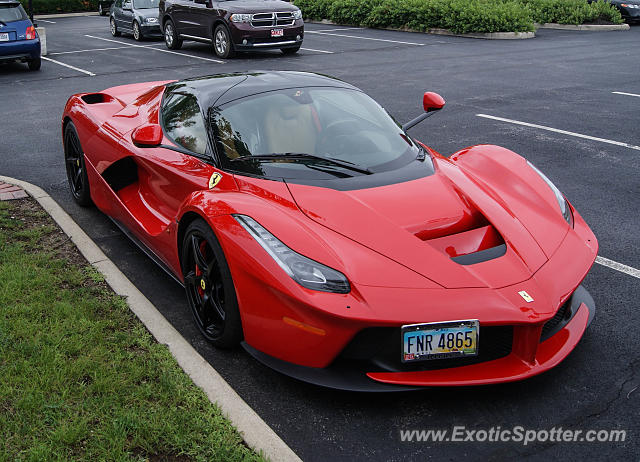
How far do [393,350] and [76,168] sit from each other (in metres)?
4.00

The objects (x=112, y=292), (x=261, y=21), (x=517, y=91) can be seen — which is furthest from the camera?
(x=261, y=21)

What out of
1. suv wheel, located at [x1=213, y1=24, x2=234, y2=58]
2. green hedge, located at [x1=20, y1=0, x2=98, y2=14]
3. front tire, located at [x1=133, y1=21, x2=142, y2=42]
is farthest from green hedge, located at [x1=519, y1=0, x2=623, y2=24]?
green hedge, located at [x1=20, y1=0, x2=98, y2=14]

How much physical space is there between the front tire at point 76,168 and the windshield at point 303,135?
1928mm

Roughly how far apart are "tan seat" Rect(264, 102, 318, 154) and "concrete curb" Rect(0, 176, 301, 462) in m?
1.23

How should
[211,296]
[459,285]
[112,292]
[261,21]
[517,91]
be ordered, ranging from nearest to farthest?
[459,285]
[211,296]
[112,292]
[517,91]
[261,21]

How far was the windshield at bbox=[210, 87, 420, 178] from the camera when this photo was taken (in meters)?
4.08

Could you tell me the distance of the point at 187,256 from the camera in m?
3.98

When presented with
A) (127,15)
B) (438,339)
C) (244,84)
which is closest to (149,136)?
(244,84)

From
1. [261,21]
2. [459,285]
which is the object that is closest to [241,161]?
[459,285]

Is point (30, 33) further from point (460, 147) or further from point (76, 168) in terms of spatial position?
point (460, 147)

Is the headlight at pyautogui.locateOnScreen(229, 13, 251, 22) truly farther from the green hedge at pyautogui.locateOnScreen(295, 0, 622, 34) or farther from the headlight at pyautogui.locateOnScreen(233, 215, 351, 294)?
the headlight at pyautogui.locateOnScreen(233, 215, 351, 294)

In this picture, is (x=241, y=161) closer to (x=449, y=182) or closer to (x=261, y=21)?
(x=449, y=182)

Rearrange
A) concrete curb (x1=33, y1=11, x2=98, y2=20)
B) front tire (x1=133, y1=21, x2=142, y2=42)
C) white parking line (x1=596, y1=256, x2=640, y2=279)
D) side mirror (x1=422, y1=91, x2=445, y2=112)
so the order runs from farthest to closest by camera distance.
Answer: concrete curb (x1=33, y1=11, x2=98, y2=20), front tire (x1=133, y1=21, x2=142, y2=42), side mirror (x1=422, y1=91, x2=445, y2=112), white parking line (x1=596, y1=256, x2=640, y2=279)

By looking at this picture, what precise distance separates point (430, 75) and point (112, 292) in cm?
976
